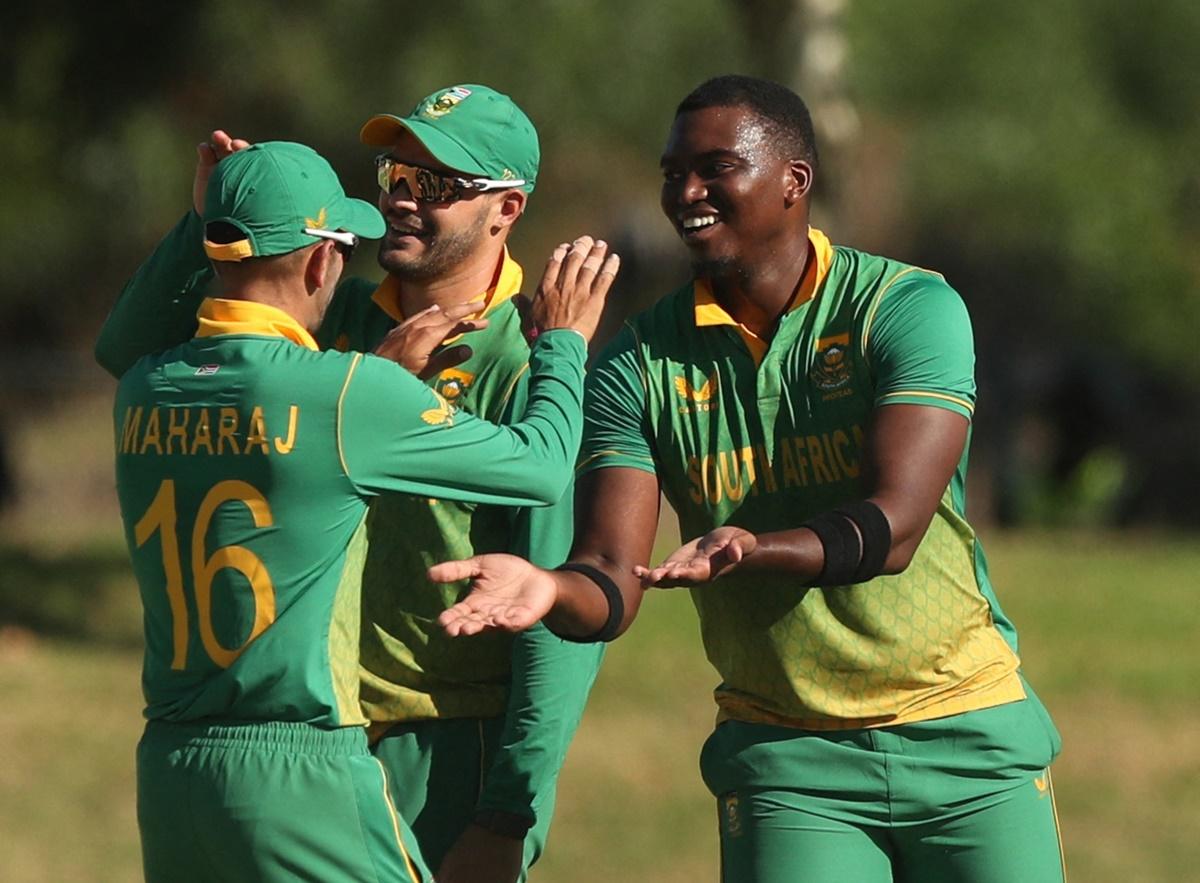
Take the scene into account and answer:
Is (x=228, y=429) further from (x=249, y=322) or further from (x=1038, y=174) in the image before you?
(x=1038, y=174)

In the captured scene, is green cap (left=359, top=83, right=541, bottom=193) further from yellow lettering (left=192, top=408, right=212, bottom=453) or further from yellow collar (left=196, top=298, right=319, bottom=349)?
yellow lettering (left=192, top=408, right=212, bottom=453)

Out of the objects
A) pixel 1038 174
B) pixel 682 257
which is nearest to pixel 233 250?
pixel 682 257

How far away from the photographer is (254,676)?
3.88m

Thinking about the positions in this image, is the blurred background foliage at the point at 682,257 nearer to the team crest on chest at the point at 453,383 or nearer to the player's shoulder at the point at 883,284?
the team crest on chest at the point at 453,383

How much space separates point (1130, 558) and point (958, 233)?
6.42 metres

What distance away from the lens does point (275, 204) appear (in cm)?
402

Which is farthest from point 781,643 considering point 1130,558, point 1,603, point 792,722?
point 1130,558

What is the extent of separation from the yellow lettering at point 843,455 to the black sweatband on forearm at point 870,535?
1.04 feet

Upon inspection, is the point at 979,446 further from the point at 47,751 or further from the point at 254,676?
the point at 254,676

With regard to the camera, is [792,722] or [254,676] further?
[792,722]

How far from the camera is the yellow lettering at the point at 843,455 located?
A: 14.2 ft

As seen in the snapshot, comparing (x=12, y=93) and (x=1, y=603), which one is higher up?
(x=12, y=93)

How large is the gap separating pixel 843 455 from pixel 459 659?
0.96m

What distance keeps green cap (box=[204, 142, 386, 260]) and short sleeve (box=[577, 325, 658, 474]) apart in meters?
0.66
